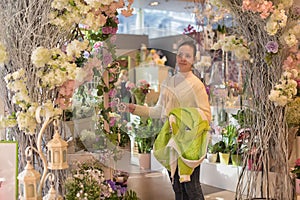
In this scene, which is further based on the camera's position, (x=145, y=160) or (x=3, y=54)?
(x=145, y=160)

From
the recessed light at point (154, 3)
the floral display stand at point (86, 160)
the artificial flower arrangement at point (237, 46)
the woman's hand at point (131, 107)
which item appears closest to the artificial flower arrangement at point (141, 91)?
the woman's hand at point (131, 107)

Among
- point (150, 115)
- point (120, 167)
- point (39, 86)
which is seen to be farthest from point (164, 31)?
point (39, 86)

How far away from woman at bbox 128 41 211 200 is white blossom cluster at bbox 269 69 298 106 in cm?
49

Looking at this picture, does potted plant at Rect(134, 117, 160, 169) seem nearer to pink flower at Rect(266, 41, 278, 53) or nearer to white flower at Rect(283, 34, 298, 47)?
pink flower at Rect(266, 41, 278, 53)

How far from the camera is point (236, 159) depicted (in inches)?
139

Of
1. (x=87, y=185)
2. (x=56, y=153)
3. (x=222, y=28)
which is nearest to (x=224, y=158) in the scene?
(x=222, y=28)

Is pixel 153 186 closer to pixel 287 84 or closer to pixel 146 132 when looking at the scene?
pixel 146 132

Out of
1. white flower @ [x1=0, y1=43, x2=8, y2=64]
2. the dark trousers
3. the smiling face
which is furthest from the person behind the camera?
the dark trousers

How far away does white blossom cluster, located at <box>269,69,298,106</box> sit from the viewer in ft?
8.69

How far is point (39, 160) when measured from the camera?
2.10 m

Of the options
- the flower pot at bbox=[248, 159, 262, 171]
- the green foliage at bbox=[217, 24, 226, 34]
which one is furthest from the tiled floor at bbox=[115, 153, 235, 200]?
the green foliage at bbox=[217, 24, 226, 34]

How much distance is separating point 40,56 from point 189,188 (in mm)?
1713

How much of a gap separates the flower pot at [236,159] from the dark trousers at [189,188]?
0.44 meters

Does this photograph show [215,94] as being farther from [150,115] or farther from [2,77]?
[2,77]
